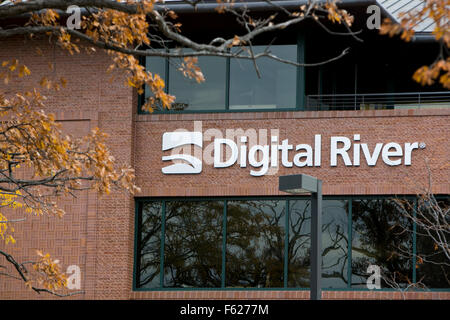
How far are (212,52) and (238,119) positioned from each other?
33.9 ft

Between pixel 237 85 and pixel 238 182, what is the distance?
2478 millimetres

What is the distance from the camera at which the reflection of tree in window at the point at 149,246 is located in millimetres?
21203

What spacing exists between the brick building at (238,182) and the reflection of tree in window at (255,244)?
0.09 feet

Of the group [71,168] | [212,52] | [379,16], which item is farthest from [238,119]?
[212,52]

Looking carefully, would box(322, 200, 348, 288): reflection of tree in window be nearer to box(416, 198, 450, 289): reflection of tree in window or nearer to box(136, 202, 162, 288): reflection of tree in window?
box(416, 198, 450, 289): reflection of tree in window

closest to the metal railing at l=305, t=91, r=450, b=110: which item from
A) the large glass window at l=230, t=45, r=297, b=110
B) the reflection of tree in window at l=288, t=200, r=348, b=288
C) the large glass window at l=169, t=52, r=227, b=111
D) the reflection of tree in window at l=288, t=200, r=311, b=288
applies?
the large glass window at l=230, t=45, r=297, b=110

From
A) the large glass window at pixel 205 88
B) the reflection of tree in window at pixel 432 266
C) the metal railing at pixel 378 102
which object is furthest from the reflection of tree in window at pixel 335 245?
the large glass window at pixel 205 88

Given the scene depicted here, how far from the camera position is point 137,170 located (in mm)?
21469

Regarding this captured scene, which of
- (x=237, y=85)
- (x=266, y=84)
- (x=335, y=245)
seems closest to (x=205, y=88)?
(x=237, y=85)

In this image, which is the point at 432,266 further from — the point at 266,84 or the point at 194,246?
the point at 266,84

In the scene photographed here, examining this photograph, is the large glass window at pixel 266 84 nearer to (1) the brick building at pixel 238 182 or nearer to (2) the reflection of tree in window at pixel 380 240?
(1) the brick building at pixel 238 182

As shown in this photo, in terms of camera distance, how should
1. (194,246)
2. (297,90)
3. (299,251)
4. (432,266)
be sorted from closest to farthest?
(432,266)
(299,251)
(194,246)
(297,90)

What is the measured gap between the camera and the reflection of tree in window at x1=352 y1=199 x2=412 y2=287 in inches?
786

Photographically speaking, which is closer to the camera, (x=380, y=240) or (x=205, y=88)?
(x=380, y=240)
